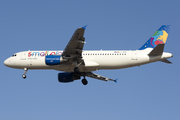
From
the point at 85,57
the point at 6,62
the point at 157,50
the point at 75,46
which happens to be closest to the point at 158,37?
the point at 157,50

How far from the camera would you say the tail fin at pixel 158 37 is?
145ft

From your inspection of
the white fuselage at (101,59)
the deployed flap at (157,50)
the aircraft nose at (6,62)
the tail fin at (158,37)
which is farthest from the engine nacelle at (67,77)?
the deployed flap at (157,50)

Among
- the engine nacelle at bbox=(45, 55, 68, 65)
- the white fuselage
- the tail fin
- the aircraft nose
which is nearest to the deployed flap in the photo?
the white fuselage

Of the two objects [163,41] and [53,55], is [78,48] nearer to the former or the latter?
[53,55]

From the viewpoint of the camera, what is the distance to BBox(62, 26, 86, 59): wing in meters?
37.4

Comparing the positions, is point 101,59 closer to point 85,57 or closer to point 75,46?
point 85,57

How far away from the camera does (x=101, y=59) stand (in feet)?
139

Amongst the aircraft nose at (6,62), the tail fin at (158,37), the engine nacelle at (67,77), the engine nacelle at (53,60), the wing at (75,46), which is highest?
the tail fin at (158,37)

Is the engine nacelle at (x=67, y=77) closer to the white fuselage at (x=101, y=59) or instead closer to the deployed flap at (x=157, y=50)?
the white fuselage at (x=101, y=59)

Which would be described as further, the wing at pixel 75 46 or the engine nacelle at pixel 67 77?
the engine nacelle at pixel 67 77

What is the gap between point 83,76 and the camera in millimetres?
46562

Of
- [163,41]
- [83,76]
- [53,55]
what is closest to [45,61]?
[53,55]

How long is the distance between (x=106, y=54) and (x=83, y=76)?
19.6 feet

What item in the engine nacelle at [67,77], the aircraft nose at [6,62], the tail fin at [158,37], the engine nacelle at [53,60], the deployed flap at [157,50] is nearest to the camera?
the deployed flap at [157,50]
